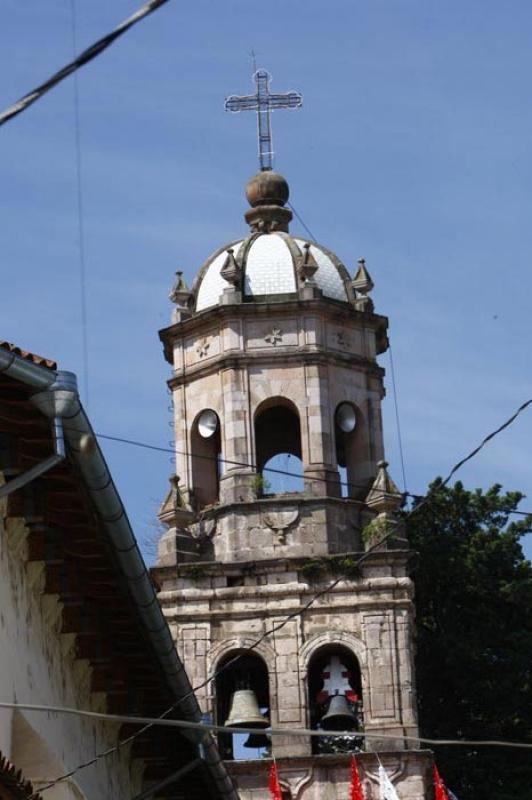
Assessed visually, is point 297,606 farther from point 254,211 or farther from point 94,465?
point 94,465

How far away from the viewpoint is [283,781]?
4112 cm

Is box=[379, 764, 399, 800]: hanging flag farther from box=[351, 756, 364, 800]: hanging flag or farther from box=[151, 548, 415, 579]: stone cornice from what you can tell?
box=[151, 548, 415, 579]: stone cornice

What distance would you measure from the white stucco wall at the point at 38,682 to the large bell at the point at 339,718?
20.5m

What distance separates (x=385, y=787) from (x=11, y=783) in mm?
25672

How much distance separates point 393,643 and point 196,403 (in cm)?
593

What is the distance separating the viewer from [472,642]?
49812mm

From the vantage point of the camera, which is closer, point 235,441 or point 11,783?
point 11,783

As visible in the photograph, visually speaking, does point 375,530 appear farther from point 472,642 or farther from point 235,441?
point 472,642

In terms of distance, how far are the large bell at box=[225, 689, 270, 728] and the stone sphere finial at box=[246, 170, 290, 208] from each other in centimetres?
1003

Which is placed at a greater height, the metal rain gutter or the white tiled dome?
the white tiled dome

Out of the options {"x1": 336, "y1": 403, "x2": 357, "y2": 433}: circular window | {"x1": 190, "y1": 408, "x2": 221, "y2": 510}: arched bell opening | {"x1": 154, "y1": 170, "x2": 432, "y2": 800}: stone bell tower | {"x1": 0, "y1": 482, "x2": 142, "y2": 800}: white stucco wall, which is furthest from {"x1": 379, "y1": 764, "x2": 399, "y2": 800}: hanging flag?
{"x1": 0, "y1": 482, "x2": 142, "y2": 800}: white stucco wall

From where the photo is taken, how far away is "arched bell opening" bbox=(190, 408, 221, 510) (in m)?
44.2

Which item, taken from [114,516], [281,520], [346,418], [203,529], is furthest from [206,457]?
[114,516]

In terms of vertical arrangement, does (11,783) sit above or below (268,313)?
below
